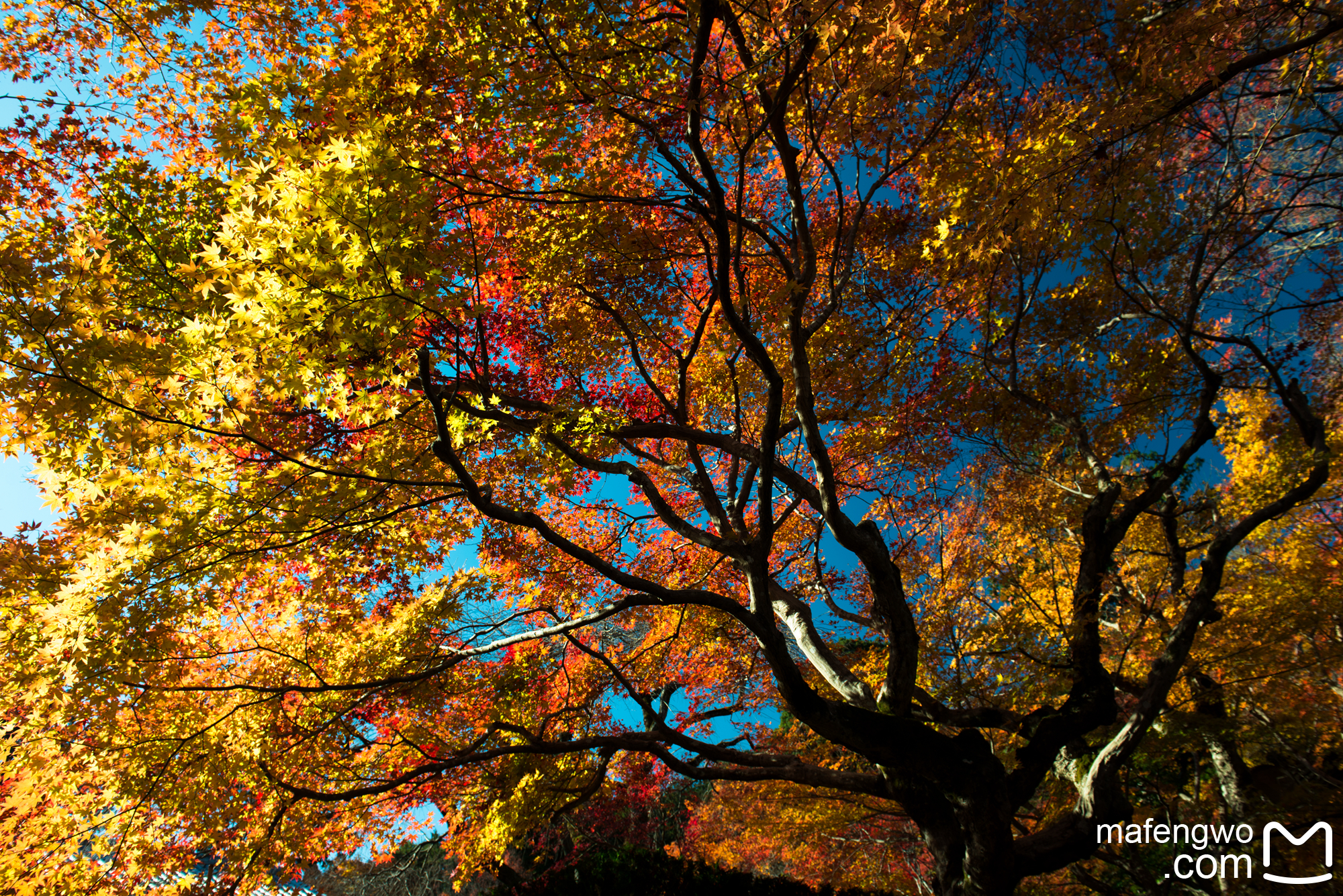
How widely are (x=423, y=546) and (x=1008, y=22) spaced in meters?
7.47

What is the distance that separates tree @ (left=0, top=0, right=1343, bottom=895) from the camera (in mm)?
3414

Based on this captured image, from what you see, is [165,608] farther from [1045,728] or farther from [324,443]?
[1045,728]

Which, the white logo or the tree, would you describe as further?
the white logo

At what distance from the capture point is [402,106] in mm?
4250

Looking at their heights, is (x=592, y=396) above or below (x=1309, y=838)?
above

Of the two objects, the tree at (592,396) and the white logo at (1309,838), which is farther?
the white logo at (1309,838)

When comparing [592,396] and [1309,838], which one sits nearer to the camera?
[1309,838]

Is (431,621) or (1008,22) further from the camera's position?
(431,621)

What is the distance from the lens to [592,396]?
8156 millimetres

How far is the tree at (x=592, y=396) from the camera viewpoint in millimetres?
3414

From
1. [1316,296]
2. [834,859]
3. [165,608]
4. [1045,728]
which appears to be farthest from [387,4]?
[834,859]

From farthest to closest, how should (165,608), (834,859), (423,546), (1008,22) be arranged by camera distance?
(834,859) → (423,546) → (1008,22) → (165,608)

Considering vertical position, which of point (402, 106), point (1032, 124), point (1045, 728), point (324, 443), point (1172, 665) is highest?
point (1032, 124)

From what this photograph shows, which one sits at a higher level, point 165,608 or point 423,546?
point 423,546
